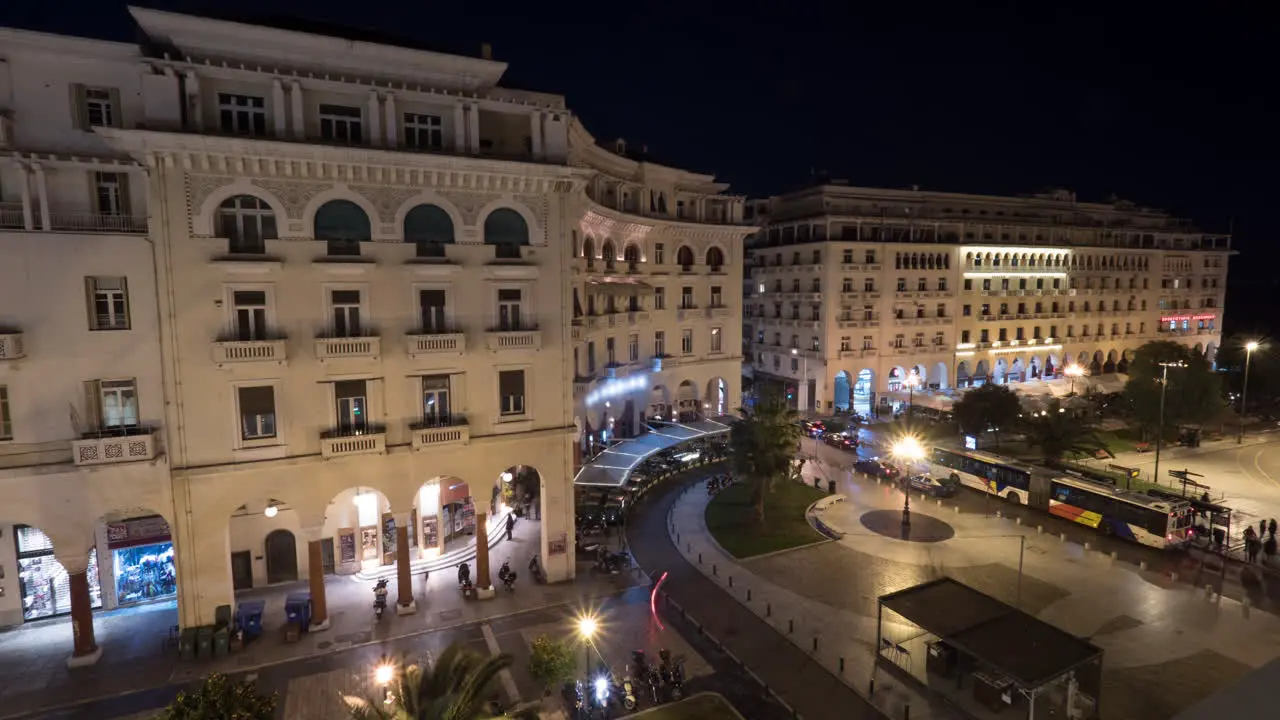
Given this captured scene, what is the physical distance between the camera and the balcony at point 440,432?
25.9 m

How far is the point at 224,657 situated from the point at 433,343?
13185mm

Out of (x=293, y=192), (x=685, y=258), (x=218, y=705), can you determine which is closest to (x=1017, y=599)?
(x=218, y=705)

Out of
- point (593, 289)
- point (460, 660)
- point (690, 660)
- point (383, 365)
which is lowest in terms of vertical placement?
point (690, 660)

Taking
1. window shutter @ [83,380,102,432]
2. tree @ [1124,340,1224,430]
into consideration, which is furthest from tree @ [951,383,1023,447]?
window shutter @ [83,380,102,432]

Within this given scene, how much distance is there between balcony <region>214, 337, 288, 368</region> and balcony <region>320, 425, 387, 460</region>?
332 cm

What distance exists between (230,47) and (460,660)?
22.0m

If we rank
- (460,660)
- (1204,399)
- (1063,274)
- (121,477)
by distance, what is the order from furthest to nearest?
(1063,274)
(1204,399)
(121,477)
(460,660)

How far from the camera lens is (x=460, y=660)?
15234 mm

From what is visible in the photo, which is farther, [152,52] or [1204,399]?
[1204,399]

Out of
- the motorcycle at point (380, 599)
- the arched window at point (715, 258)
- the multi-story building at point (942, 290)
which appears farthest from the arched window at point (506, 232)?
the multi-story building at point (942, 290)

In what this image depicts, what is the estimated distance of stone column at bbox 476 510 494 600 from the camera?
27.4m

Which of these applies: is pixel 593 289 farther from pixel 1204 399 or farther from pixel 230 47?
pixel 1204 399

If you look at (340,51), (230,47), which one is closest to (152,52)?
(230,47)

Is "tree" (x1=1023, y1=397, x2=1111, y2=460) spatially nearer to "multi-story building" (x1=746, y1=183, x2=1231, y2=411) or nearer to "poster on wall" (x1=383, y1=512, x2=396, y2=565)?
"multi-story building" (x1=746, y1=183, x2=1231, y2=411)
